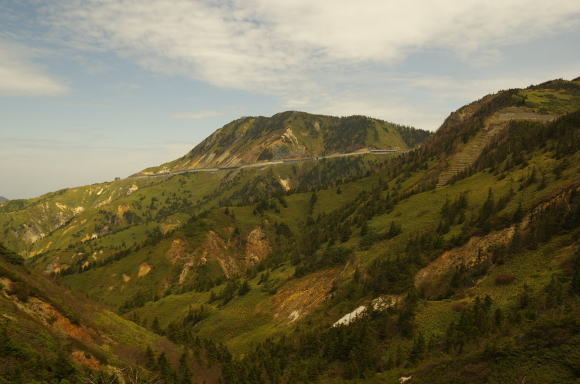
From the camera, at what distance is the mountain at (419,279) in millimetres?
32125

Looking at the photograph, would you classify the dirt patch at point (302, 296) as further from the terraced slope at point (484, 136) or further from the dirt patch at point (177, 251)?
the dirt patch at point (177, 251)

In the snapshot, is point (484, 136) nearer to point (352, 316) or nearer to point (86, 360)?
point (352, 316)

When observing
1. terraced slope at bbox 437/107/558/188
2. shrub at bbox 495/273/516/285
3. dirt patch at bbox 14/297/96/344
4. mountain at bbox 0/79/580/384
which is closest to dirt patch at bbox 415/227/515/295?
mountain at bbox 0/79/580/384

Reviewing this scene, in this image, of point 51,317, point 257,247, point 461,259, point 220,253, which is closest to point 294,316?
point 461,259

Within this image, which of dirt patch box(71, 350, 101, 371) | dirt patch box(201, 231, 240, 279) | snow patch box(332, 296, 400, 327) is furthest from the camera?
dirt patch box(201, 231, 240, 279)

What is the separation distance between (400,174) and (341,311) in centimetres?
11539

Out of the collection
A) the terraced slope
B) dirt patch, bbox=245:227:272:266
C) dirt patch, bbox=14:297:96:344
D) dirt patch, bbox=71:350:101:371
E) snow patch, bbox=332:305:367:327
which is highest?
the terraced slope

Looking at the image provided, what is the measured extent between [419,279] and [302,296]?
29367mm

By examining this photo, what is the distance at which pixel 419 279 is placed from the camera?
184 feet

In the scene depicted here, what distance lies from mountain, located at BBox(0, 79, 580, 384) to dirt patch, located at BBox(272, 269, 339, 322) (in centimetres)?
41

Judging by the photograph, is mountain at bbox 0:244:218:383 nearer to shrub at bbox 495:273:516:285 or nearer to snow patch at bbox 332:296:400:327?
snow patch at bbox 332:296:400:327

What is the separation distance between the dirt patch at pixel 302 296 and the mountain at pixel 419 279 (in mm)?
407

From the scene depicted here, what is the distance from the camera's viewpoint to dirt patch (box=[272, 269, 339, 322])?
2790 inches

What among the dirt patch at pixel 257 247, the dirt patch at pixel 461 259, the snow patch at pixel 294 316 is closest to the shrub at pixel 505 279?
the dirt patch at pixel 461 259
